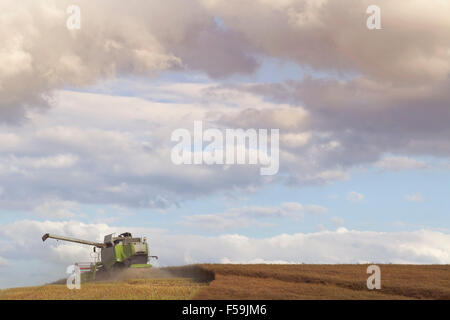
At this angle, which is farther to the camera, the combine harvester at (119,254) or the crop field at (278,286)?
the combine harvester at (119,254)

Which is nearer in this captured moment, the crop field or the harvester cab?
the crop field

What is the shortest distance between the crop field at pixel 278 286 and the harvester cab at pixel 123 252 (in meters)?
9.30

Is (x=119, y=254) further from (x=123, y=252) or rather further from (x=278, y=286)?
(x=278, y=286)

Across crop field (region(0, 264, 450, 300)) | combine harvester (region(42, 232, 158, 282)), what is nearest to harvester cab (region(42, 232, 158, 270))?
combine harvester (region(42, 232, 158, 282))

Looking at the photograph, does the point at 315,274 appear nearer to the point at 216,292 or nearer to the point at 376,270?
the point at 376,270

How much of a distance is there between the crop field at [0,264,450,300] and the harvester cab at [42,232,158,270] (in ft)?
30.5

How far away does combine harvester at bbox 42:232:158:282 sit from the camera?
4572 cm

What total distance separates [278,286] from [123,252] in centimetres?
2091

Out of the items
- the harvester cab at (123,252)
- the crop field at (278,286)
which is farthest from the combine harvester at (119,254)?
the crop field at (278,286)

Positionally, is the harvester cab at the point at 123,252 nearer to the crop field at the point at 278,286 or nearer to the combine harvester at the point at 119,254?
the combine harvester at the point at 119,254

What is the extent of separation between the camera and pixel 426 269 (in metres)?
35.9

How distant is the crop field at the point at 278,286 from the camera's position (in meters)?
26.9

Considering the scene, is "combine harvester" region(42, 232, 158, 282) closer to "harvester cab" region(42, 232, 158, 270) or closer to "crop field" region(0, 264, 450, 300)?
"harvester cab" region(42, 232, 158, 270)
